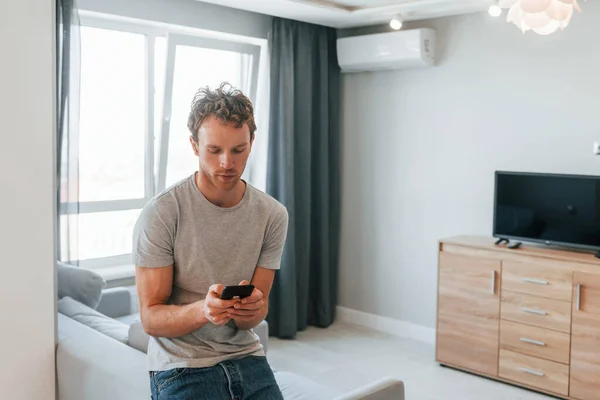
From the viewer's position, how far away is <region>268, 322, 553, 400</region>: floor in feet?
13.1

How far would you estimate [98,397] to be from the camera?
228 cm

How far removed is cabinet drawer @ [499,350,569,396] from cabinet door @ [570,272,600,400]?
63 mm

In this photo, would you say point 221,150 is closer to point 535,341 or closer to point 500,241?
point 535,341

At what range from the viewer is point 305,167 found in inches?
202

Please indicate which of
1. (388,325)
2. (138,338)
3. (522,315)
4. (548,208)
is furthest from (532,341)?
(138,338)

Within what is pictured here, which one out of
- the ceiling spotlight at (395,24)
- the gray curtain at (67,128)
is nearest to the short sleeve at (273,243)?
the gray curtain at (67,128)

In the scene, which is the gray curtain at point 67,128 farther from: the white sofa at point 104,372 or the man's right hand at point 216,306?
the man's right hand at point 216,306

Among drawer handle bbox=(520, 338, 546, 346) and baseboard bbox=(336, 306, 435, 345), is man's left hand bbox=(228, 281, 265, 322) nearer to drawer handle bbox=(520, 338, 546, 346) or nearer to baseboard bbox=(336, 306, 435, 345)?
drawer handle bbox=(520, 338, 546, 346)

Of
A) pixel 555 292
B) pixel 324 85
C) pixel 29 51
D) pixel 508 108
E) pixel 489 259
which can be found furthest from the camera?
pixel 324 85

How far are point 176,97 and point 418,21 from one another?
1874 mm

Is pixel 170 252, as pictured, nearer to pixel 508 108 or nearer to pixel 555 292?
pixel 555 292

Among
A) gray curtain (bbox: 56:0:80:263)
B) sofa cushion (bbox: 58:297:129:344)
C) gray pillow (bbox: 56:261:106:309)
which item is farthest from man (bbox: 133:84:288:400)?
gray curtain (bbox: 56:0:80:263)

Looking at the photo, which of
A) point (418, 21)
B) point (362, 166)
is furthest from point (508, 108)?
point (362, 166)

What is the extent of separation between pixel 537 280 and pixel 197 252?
2.78m
